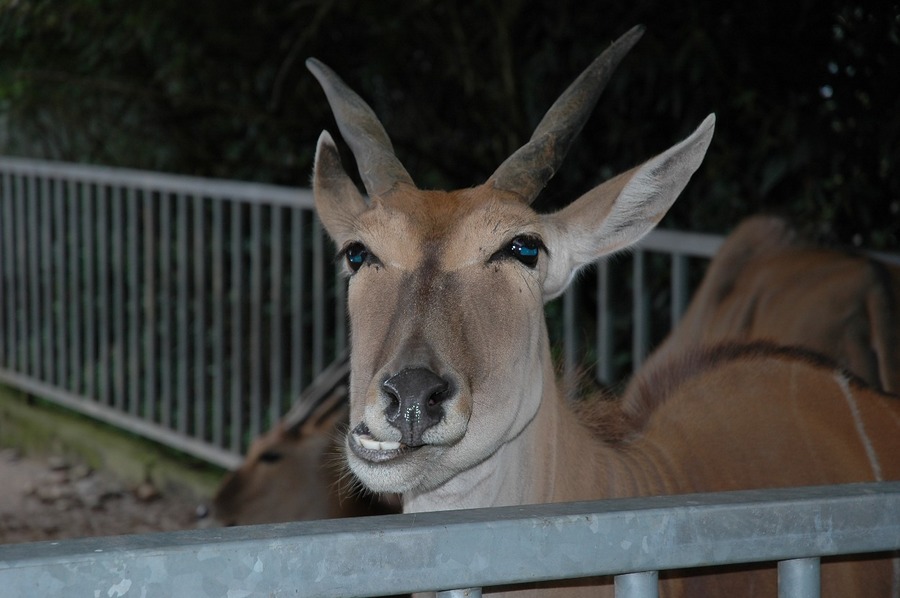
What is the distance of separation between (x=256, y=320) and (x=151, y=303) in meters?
0.82

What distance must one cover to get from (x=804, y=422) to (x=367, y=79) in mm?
4675

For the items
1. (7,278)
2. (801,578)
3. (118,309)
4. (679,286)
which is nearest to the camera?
(801,578)

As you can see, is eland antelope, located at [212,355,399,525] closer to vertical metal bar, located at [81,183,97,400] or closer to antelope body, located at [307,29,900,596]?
antelope body, located at [307,29,900,596]

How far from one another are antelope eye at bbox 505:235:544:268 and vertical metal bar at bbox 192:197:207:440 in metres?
3.31

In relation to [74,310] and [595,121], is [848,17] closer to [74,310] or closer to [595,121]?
[595,121]

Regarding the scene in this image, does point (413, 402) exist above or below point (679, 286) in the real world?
below

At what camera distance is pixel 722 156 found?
5.47 m

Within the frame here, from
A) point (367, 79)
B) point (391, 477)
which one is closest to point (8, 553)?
point (391, 477)

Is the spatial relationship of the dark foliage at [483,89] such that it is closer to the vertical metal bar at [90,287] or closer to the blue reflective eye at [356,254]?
the vertical metal bar at [90,287]

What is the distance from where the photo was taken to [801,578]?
1.54m

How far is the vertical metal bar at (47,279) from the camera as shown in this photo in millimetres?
6375

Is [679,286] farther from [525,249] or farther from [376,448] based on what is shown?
[376,448]

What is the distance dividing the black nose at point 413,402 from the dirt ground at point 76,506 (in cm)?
309

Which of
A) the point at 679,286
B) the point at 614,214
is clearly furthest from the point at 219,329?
the point at 614,214
